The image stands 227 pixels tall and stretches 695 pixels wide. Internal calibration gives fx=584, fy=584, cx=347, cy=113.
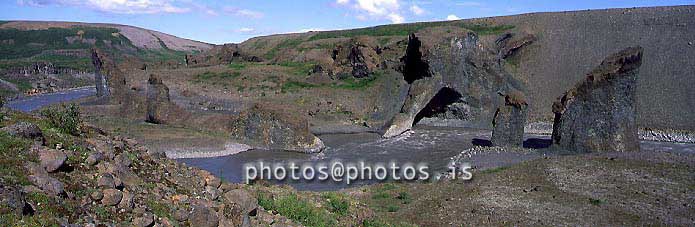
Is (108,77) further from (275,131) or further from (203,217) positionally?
(203,217)

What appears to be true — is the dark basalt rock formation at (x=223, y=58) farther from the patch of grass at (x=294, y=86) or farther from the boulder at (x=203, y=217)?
the boulder at (x=203, y=217)

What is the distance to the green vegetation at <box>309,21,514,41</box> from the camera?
79775 millimetres

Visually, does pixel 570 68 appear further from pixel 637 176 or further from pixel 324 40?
pixel 324 40

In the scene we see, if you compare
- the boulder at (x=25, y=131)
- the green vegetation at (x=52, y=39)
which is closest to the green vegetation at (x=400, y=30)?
the green vegetation at (x=52, y=39)

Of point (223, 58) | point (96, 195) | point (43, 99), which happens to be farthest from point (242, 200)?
point (223, 58)

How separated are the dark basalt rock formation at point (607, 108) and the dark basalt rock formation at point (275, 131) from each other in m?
14.7

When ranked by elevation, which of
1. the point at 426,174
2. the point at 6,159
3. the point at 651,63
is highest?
the point at 651,63

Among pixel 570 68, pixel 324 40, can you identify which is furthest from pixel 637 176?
pixel 324 40

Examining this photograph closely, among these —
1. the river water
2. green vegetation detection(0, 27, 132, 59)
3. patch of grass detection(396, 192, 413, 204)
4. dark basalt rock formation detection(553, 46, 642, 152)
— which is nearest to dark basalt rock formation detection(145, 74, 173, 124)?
the river water

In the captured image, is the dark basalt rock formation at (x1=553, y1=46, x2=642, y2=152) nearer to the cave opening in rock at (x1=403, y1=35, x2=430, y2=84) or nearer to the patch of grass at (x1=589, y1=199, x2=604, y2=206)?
the patch of grass at (x1=589, y1=199, x2=604, y2=206)

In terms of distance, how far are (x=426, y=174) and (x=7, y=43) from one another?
12432cm

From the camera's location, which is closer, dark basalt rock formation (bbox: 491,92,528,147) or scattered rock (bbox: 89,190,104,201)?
scattered rock (bbox: 89,190,104,201)

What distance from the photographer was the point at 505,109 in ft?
116

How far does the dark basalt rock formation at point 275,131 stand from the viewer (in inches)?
1355
